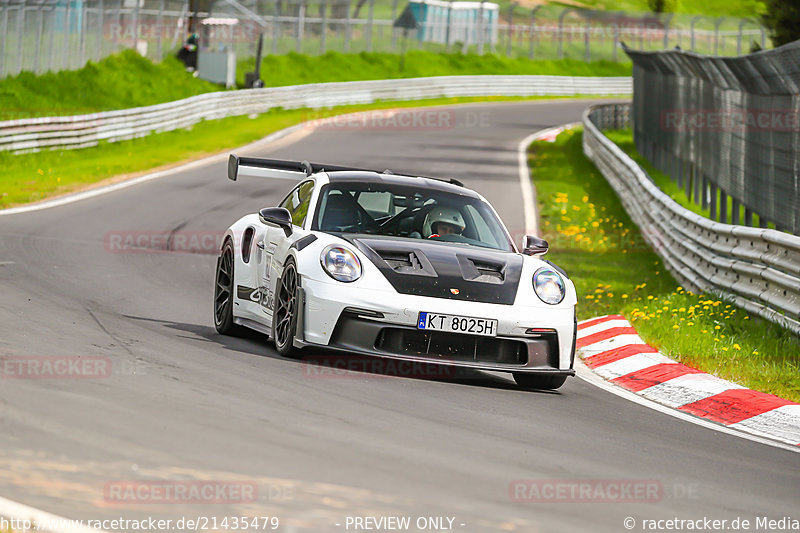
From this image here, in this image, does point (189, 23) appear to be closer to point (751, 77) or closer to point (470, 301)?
point (751, 77)

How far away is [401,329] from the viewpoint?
8242 millimetres

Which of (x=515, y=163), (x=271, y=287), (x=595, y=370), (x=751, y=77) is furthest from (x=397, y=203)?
(x=515, y=163)

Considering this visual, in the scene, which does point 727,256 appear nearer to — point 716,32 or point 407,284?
point 407,284

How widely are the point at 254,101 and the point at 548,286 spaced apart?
34.5 meters

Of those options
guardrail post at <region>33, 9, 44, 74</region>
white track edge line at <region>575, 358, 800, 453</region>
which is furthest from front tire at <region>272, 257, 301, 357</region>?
guardrail post at <region>33, 9, 44, 74</region>

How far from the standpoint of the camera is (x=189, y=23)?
1954 inches

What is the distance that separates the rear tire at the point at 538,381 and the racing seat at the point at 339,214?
161 centimetres

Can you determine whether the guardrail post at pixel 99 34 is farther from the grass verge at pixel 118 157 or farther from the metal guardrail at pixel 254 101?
the grass verge at pixel 118 157

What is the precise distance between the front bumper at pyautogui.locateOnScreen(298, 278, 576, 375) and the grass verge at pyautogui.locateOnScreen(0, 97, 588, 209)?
→ 41.3 feet

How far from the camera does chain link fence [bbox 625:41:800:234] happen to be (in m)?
12.0

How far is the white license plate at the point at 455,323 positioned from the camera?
8219 millimetres

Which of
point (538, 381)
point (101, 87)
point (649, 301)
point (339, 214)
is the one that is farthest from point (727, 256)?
point (101, 87)

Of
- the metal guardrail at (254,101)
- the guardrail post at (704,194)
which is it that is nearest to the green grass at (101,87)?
the metal guardrail at (254,101)

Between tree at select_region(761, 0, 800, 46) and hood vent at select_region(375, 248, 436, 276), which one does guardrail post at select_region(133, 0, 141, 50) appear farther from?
hood vent at select_region(375, 248, 436, 276)
